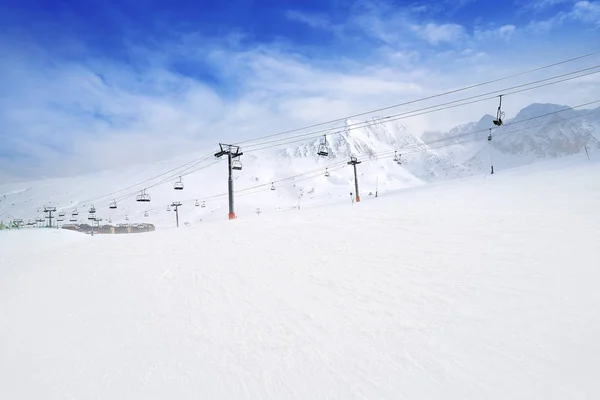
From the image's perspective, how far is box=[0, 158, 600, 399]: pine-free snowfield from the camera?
403 cm

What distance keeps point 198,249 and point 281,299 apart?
6025mm

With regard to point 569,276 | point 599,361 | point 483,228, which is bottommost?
point 599,361

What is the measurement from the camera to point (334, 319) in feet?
18.1

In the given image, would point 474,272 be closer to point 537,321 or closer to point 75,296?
point 537,321

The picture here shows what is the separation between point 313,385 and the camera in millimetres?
4074

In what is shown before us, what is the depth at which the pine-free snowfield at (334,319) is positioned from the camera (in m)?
4.03

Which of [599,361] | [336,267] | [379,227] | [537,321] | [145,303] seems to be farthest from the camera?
[379,227]

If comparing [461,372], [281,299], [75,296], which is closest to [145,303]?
[75,296]

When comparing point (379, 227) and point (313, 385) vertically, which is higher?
point (379, 227)

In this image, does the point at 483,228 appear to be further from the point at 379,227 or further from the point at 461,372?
the point at 461,372

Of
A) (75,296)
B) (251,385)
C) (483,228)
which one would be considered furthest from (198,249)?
(483,228)

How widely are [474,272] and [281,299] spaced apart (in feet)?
13.4

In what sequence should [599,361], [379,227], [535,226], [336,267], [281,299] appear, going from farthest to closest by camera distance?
1. [379,227]
2. [535,226]
3. [336,267]
4. [281,299]
5. [599,361]

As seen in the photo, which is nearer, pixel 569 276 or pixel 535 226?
pixel 569 276
